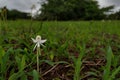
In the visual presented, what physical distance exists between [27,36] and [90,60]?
2.42 ft

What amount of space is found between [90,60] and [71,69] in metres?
0.32

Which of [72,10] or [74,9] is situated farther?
[74,9]

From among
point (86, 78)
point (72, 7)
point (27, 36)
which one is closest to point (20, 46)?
point (27, 36)

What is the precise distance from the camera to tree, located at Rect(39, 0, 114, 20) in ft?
89.4

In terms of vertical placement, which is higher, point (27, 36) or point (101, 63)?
point (27, 36)

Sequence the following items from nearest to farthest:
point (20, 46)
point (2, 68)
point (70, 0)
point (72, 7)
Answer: point (2, 68), point (20, 46), point (72, 7), point (70, 0)

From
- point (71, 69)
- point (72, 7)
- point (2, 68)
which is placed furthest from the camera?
point (72, 7)

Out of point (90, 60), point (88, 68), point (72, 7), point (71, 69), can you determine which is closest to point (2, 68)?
point (71, 69)

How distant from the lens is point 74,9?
2950 centimetres

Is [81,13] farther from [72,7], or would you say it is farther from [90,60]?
[90,60]

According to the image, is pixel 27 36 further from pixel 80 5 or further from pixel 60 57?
pixel 80 5

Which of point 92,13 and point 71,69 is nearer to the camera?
point 71,69

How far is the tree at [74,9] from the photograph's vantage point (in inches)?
1072

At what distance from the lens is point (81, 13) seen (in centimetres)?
3031
